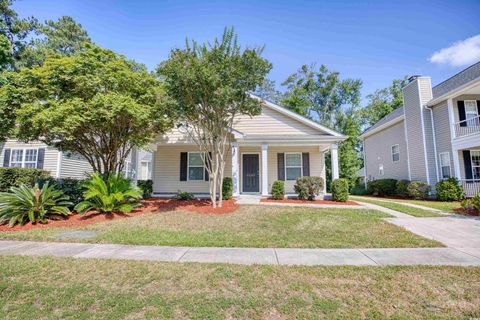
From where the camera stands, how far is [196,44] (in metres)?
8.90

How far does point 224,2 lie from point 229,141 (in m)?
6.28

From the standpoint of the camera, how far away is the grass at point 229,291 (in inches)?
110

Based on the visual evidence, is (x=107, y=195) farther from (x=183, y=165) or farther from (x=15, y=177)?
(x=15, y=177)

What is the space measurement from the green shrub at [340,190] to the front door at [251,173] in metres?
4.35

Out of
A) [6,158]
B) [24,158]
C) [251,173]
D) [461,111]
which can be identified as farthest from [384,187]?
[6,158]

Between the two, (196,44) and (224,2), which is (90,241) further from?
(224,2)

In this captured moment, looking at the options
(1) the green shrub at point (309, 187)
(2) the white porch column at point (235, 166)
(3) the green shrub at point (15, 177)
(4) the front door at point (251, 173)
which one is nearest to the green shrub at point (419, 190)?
(1) the green shrub at point (309, 187)

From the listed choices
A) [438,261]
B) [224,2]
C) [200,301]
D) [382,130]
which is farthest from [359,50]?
[200,301]

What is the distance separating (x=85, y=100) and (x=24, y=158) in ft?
37.2

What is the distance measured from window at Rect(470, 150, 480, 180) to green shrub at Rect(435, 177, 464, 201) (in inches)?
61.0

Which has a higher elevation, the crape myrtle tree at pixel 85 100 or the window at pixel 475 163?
the crape myrtle tree at pixel 85 100

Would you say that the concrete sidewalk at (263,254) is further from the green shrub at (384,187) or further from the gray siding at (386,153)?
the gray siding at (386,153)

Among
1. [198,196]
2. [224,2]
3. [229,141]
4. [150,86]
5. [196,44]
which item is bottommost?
[198,196]

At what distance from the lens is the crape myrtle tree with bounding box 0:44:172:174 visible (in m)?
7.95
